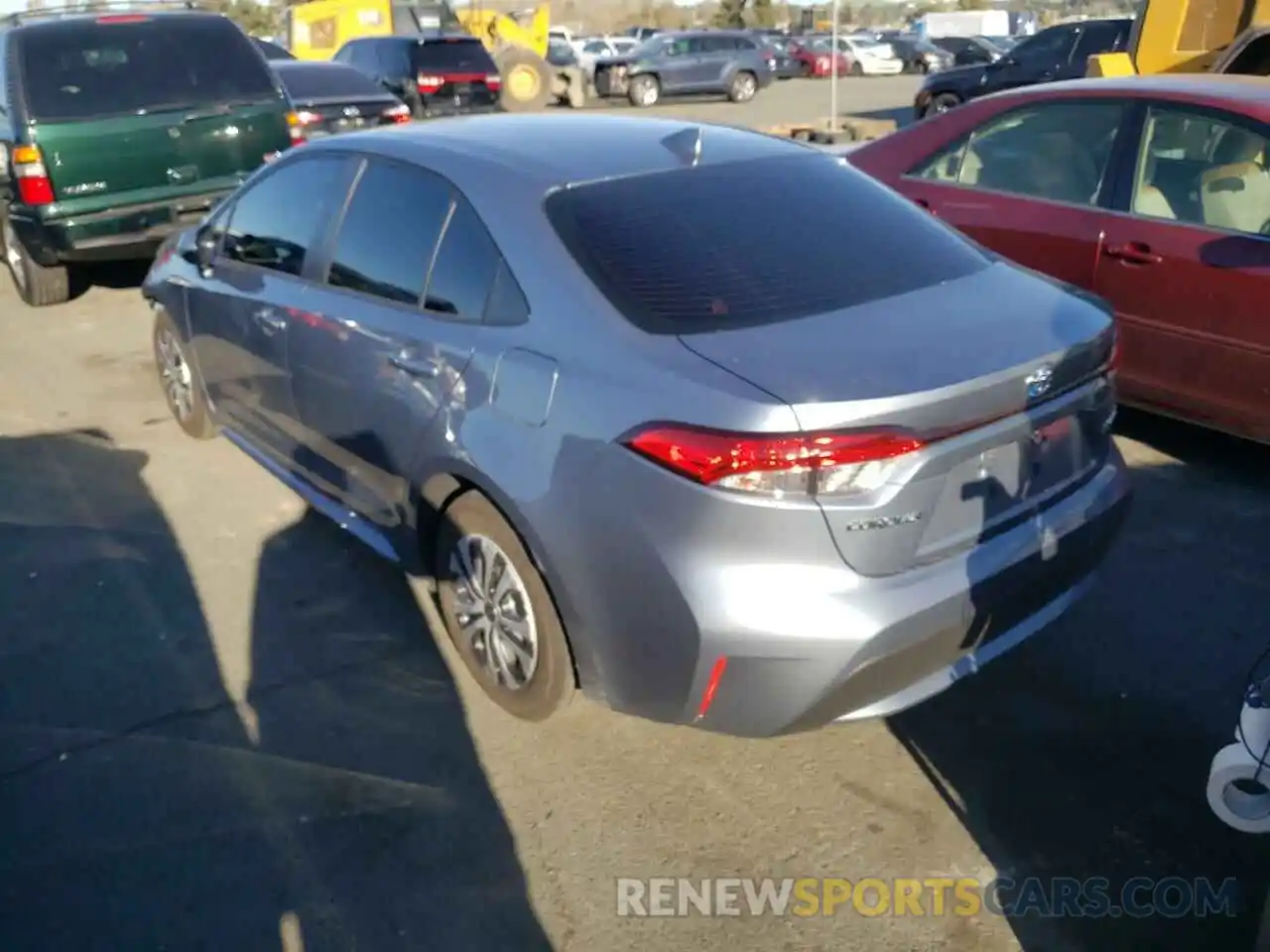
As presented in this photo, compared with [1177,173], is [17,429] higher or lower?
lower

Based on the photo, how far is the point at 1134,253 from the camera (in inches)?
204

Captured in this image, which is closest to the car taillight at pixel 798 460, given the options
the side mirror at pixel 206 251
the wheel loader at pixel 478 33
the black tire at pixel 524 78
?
the side mirror at pixel 206 251

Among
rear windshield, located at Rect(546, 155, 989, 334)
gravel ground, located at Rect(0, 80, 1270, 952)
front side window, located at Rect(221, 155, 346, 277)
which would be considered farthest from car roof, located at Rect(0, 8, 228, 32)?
rear windshield, located at Rect(546, 155, 989, 334)

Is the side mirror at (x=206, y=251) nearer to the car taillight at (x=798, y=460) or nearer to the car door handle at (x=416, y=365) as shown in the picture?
the car door handle at (x=416, y=365)

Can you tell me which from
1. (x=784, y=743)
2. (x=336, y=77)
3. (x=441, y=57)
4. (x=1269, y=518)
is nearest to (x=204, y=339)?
(x=784, y=743)

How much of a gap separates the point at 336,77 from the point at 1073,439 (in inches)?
458

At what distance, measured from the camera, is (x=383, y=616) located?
4.27 metres

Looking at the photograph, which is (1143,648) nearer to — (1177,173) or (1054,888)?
(1054,888)

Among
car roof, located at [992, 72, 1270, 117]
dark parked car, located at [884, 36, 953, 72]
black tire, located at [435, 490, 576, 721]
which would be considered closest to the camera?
black tire, located at [435, 490, 576, 721]

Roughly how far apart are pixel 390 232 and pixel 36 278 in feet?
20.9

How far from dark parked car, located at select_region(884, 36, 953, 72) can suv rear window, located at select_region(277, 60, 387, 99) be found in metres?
31.0

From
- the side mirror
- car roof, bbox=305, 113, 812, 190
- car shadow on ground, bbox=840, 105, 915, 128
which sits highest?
car roof, bbox=305, 113, 812, 190

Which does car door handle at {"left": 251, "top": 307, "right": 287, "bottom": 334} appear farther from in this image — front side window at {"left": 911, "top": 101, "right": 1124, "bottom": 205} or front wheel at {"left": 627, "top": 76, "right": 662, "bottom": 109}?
front wheel at {"left": 627, "top": 76, "right": 662, "bottom": 109}

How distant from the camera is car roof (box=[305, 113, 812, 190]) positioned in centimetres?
361
